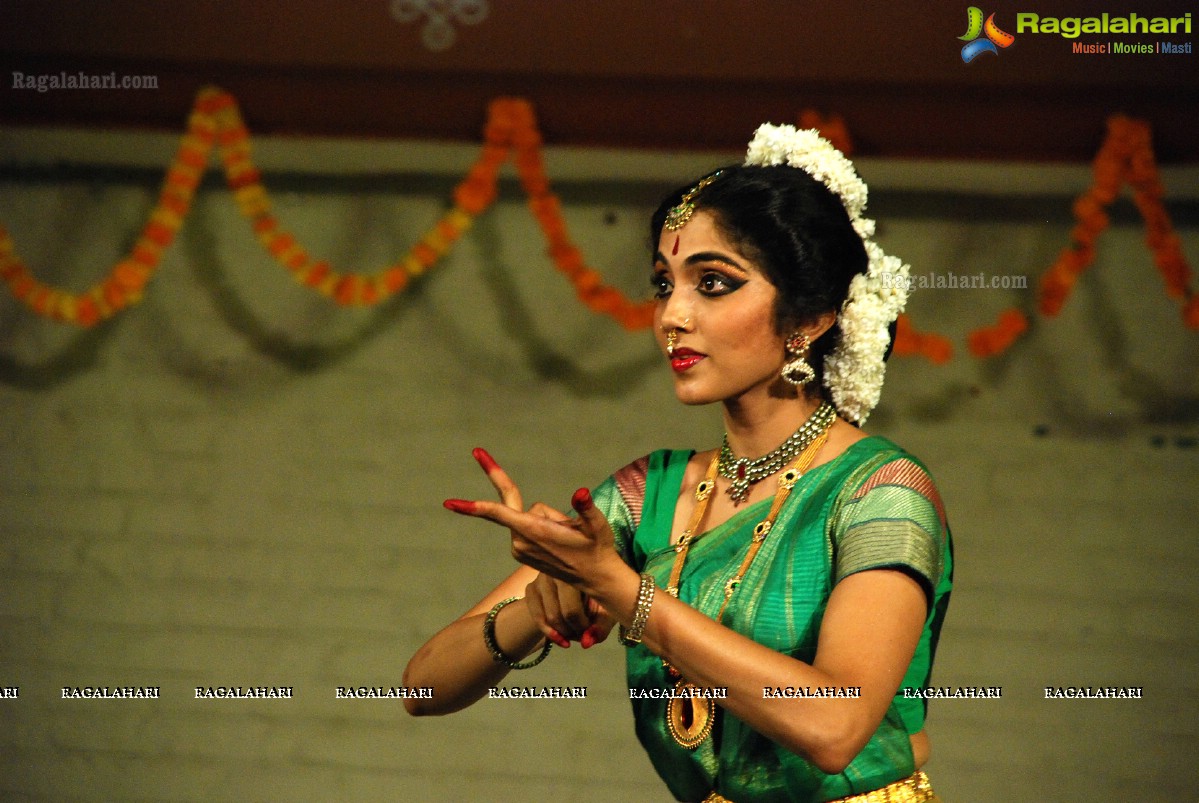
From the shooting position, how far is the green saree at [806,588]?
1.42m

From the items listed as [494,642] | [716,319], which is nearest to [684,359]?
[716,319]

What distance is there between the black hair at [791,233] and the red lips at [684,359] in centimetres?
12

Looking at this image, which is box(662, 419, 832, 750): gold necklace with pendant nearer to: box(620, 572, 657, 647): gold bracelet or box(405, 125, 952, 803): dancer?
box(405, 125, 952, 803): dancer

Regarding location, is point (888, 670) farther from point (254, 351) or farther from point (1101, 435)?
point (254, 351)

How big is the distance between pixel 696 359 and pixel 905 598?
1.38ft

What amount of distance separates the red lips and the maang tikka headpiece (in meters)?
0.17

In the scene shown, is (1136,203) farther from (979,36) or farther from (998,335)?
(979,36)

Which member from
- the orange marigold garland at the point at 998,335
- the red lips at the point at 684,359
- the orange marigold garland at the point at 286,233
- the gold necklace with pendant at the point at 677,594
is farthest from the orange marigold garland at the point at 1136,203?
the red lips at the point at 684,359

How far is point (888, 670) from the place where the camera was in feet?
4.30

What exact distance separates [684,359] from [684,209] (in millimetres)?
212

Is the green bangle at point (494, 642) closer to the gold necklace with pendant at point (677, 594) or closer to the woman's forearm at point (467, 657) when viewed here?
the woman's forearm at point (467, 657)

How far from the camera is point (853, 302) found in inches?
66.6

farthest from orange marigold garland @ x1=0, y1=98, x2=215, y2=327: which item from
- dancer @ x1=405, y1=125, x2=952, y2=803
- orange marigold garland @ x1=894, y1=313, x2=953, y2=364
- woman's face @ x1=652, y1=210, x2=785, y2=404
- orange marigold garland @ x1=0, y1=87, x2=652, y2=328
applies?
woman's face @ x1=652, y1=210, x2=785, y2=404

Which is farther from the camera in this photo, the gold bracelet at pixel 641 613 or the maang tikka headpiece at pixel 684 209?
the maang tikka headpiece at pixel 684 209
